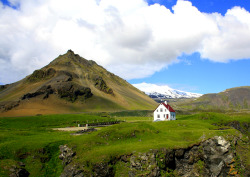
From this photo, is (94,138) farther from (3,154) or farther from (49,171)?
(3,154)

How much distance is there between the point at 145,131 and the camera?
142 feet

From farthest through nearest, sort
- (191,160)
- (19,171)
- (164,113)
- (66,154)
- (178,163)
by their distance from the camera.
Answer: (164,113)
(66,154)
(191,160)
(178,163)
(19,171)

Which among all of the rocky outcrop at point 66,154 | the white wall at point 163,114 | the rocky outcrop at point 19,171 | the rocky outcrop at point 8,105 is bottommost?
the rocky outcrop at point 19,171

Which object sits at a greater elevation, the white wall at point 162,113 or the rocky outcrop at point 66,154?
the white wall at point 162,113

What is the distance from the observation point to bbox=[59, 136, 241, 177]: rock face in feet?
104

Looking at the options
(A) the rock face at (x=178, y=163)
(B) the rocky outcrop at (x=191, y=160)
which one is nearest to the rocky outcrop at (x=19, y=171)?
(A) the rock face at (x=178, y=163)

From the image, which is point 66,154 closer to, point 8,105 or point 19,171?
point 19,171

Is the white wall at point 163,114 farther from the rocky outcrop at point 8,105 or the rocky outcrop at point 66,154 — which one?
the rocky outcrop at point 8,105

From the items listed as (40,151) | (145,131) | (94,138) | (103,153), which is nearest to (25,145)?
(40,151)

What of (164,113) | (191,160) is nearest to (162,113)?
(164,113)

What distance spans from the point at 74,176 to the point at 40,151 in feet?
34.3

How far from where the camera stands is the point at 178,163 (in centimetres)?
3575

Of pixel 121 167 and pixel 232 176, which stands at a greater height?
pixel 121 167

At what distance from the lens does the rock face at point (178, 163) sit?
3170 centimetres
